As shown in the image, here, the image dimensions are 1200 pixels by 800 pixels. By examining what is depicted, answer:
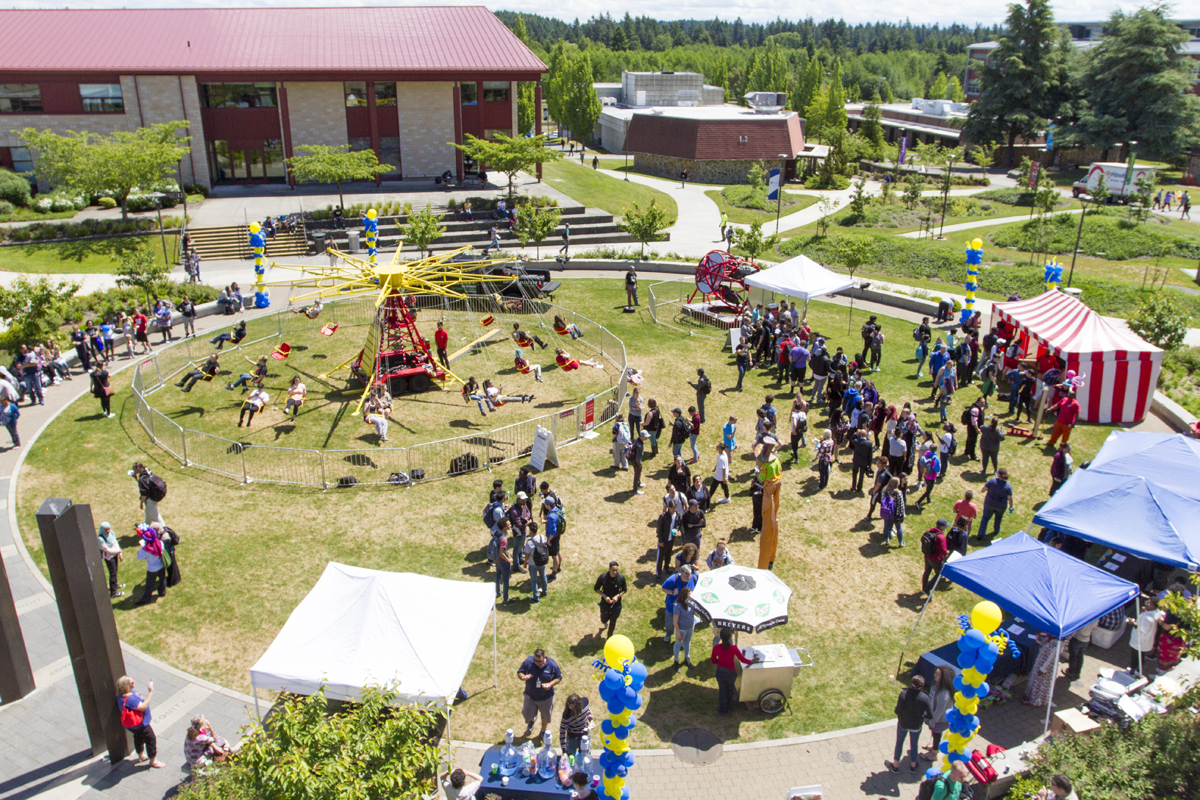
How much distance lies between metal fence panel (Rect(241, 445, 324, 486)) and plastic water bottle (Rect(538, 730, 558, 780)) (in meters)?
10.3

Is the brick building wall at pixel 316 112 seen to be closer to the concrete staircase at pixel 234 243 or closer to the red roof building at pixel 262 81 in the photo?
the red roof building at pixel 262 81

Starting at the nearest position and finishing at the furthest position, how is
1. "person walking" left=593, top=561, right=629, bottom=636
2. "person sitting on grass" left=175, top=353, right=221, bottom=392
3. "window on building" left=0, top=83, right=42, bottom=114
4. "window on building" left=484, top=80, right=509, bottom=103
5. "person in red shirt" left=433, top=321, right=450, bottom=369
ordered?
"person walking" left=593, top=561, right=629, bottom=636, "person sitting on grass" left=175, top=353, right=221, bottom=392, "person in red shirt" left=433, top=321, right=450, bottom=369, "window on building" left=0, top=83, right=42, bottom=114, "window on building" left=484, top=80, right=509, bottom=103

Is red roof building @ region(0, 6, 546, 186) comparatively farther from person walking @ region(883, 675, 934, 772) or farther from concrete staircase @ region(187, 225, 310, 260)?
person walking @ region(883, 675, 934, 772)

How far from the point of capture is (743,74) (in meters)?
132

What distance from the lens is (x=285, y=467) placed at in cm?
1894

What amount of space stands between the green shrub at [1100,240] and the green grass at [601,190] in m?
19.6

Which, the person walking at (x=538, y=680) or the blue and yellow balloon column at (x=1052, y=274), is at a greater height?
the blue and yellow balloon column at (x=1052, y=274)

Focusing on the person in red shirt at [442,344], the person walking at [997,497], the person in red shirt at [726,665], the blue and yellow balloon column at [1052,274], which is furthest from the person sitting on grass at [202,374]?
the blue and yellow balloon column at [1052,274]

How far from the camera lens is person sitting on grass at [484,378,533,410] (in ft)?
73.6

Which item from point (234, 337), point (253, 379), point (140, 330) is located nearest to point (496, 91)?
point (234, 337)

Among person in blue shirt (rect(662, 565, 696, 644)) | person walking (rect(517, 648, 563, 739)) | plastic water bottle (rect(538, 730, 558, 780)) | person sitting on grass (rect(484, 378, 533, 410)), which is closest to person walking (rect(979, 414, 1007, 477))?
person in blue shirt (rect(662, 565, 696, 644))

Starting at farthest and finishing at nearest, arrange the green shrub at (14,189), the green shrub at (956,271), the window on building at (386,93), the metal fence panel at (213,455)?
the window on building at (386,93) → the green shrub at (14,189) → the green shrub at (956,271) → the metal fence panel at (213,455)

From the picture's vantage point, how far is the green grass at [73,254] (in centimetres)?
3592

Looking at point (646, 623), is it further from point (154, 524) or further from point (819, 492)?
point (154, 524)
